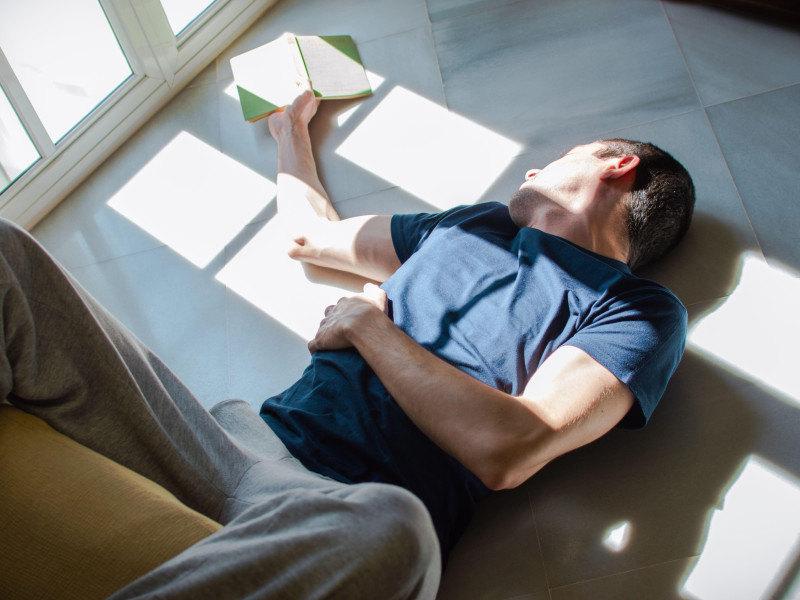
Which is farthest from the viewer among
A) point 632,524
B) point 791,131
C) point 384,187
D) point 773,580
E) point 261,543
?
point 384,187

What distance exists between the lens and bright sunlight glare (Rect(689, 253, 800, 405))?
1562mm

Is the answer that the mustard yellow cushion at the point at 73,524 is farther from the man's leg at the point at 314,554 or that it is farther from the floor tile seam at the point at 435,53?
the floor tile seam at the point at 435,53

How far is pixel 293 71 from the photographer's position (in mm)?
2260

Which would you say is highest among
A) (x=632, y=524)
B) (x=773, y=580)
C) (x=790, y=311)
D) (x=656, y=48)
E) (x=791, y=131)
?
(x=656, y=48)

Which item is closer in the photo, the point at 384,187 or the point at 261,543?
the point at 261,543

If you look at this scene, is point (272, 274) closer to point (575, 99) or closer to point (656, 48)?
point (575, 99)

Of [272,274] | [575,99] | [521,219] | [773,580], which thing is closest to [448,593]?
[773,580]

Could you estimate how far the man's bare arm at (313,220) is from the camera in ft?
5.90

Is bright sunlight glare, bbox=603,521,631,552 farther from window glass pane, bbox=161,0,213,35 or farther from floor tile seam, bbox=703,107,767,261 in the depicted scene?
window glass pane, bbox=161,0,213,35

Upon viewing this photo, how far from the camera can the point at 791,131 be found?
1915mm

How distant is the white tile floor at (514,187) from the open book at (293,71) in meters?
0.06

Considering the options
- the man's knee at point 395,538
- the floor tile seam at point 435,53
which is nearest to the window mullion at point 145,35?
the floor tile seam at point 435,53

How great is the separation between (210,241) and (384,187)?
0.54 meters

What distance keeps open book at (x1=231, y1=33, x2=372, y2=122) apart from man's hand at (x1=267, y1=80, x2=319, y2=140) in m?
0.03
